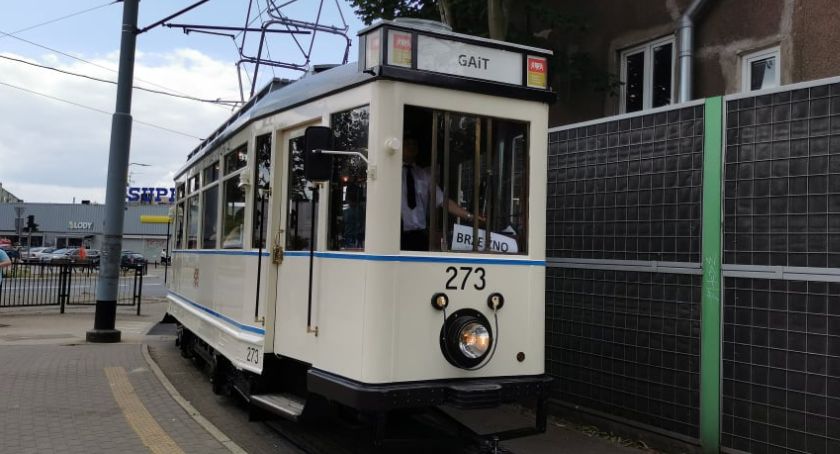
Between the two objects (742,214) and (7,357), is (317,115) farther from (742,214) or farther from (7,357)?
(7,357)

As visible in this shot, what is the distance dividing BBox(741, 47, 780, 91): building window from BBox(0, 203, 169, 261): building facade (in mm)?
67596

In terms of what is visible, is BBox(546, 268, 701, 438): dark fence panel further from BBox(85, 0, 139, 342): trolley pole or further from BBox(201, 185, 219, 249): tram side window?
BBox(85, 0, 139, 342): trolley pole

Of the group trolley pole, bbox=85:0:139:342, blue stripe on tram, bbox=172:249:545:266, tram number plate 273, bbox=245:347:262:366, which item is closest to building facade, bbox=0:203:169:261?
trolley pole, bbox=85:0:139:342

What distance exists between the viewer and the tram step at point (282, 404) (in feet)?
15.9

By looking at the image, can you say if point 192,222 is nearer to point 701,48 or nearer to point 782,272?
point 701,48

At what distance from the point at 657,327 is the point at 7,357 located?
340 inches

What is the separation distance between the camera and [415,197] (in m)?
4.41

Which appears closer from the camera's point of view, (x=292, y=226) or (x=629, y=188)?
(x=292, y=226)

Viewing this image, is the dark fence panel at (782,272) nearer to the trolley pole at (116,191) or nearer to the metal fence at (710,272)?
the metal fence at (710,272)

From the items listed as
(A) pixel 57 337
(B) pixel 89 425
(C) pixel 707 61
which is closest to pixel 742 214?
(C) pixel 707 61

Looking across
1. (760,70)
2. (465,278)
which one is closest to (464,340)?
(465,278)

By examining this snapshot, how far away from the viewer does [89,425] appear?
5.90 metres

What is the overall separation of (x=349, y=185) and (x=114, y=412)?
12.3ft

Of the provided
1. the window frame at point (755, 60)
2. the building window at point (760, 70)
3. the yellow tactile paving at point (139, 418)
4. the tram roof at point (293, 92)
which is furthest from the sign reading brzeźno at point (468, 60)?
the building window at point (760, 70)
